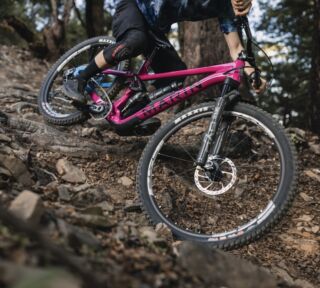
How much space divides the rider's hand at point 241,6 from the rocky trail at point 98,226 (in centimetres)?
199

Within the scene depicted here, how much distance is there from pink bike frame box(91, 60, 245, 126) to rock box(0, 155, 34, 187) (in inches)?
46.3

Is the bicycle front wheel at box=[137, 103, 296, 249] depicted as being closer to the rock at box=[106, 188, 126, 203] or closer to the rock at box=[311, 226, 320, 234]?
the rock at box=[106, 188, 126, 203]

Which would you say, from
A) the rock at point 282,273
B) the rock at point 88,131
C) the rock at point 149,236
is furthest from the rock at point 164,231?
the rock at point 88,131

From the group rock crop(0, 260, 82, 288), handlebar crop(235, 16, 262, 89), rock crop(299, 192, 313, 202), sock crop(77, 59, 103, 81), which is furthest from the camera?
rock crop(299, 192, 313, 202)

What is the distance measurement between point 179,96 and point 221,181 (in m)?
0.99

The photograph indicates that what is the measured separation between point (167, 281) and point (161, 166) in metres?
3.12

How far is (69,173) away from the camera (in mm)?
4852

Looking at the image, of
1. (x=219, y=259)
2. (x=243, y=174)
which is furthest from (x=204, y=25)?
(x=219, y=259)

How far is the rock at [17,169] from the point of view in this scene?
157 inches

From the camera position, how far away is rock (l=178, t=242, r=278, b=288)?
263cm

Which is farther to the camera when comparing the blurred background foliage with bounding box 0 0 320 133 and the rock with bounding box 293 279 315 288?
the blurred background foliage with bounding box 0 0 320 133

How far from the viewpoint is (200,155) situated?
404 cm

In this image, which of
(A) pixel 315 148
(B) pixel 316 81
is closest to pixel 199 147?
(A) pixel 315 148

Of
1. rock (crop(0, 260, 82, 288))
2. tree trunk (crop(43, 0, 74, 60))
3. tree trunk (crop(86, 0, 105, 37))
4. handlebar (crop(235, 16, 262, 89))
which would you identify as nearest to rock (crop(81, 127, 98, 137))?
handlebar (crop(235, 16, 262, 89))
